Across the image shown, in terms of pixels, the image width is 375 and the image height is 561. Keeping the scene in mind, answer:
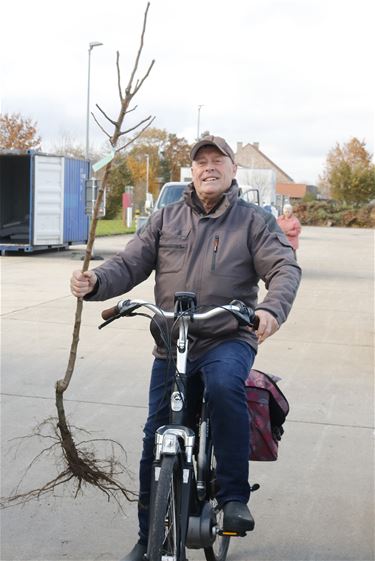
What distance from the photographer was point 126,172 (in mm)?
57406

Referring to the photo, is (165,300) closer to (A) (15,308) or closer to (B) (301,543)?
(B) (301,543)

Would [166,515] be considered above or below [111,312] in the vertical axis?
below

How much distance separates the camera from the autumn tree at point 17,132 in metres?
49.8

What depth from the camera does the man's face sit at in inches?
151

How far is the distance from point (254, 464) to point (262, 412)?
1872mm

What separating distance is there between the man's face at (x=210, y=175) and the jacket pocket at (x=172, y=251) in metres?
0.20

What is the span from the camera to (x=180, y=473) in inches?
128

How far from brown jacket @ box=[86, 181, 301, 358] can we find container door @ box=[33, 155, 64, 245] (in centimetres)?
1902

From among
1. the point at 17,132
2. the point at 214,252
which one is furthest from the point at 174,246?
the point at 17,132

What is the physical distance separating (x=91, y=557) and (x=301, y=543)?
1072 mm

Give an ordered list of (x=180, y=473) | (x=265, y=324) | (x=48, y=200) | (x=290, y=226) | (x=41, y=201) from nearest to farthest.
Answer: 1. (x=180, y=473)
2. (x=265, y=324)
3. (x=290, y=226)
4. (x=41, y=201)
5. (x=48, y=200)

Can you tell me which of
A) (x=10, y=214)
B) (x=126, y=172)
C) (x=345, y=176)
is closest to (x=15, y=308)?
(x=10, y=214)

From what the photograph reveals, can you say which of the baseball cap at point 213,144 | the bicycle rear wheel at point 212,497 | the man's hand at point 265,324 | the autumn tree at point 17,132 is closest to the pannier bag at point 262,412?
the bicycle rear wheel at point 212,497

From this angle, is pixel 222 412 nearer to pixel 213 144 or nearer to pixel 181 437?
pixel 181 437
